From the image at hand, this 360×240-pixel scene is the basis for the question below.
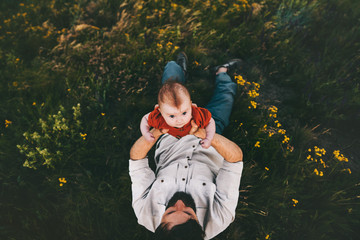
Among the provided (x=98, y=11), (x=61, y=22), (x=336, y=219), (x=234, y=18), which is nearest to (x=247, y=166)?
(x=336, y=219)

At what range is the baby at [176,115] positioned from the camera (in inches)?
55.3

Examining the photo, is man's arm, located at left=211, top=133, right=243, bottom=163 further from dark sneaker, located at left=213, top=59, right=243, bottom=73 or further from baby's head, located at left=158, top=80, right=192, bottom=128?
dark sneaker, located at left=213, top=59, right=243, bottom=73

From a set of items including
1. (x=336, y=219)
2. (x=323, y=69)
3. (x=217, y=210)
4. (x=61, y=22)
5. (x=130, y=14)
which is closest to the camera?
(x=217, y=210)

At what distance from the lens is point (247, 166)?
2299 mm

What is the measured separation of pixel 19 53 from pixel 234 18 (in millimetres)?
3756

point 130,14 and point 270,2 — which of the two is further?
point 270,2

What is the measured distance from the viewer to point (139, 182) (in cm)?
195

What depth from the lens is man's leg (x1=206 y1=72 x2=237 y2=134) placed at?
7.99 feet

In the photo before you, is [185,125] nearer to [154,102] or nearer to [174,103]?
[174,103]

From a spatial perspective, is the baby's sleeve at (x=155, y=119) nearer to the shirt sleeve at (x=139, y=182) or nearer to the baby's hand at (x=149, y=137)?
the baby's hand at (x=149, y=137)

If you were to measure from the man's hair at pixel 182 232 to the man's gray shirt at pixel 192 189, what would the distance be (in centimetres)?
17

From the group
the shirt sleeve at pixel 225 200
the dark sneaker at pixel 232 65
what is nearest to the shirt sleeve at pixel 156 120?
the shirt sleeve at pixel 225 200

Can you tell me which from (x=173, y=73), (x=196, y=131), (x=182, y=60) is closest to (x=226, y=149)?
(x=196, y=131)

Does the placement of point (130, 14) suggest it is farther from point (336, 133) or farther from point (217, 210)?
point (336, 133)
